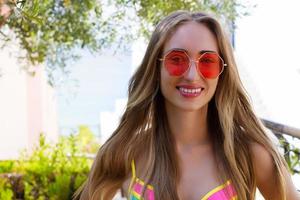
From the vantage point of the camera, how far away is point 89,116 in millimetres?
12188

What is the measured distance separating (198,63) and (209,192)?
15.7 inches

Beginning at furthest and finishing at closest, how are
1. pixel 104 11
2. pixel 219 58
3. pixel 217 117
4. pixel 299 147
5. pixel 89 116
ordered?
pixel 89 116, pixel 104 11, pixel 299 147, pixel 217 117, pixel 219 58

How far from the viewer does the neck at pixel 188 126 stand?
1.54 meters

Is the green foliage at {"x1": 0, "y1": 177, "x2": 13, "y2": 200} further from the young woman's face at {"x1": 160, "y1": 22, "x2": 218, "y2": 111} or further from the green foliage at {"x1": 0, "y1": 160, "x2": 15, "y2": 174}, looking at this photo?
the young woman's face at {"x1": 160, "y1": 22, "x2": 218, "y2": 111}

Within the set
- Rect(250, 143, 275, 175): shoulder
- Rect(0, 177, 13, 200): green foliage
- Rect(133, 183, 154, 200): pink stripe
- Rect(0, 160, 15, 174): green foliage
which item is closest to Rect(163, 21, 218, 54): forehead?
Rect(250, 143, 275, 175): shoulder

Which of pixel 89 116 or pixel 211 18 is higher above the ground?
pixel 211 18

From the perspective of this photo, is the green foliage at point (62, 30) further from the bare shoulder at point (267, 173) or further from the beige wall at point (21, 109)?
the beige wall at point (21, 109)

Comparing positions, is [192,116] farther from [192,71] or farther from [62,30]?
[62,30]

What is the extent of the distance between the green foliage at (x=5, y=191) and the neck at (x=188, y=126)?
235 cm

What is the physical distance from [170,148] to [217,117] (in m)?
0.19

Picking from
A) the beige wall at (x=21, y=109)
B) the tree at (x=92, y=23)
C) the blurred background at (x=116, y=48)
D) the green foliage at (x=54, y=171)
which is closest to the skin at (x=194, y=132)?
the blurred background at (x=116, y=48)

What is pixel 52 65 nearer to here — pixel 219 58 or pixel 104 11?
pixel 104 11

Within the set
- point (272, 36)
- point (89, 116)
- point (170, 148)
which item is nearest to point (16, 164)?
point (272, 36)

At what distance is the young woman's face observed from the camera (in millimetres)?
1426
